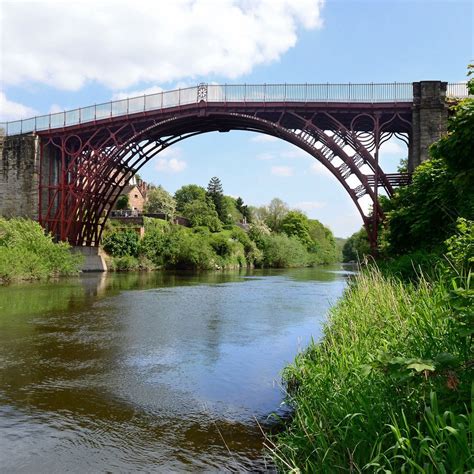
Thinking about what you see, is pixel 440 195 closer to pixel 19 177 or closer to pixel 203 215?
pixel 19 177

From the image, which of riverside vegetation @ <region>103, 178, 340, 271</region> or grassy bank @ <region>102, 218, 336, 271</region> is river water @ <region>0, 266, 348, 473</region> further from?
riverside vegetation @ <region>103, 178, 340, 271</region>

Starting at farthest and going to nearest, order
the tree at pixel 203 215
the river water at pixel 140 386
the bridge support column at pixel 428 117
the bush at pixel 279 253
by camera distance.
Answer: the bush at pixel 279 253 → the tree at pixel 203 215 → the bridge support column at pixel 428 117 → the river water at pixel 140 386

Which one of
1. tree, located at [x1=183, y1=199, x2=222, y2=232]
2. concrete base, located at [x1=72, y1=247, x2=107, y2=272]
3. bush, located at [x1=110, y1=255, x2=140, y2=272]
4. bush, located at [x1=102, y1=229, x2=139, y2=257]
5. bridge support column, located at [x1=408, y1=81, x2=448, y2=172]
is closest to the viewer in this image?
bridge support column, located at [x1=408, y1=81, x2=448, y2=172]

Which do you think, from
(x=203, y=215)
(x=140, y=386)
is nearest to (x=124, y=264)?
(x=203, y=215)

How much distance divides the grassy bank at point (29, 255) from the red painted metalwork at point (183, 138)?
13.5ft

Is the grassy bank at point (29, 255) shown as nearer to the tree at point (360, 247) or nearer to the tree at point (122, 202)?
the tree at point (360, 247)

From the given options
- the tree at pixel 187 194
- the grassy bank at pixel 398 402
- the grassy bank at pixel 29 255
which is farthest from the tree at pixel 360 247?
the tree at pixel 187 194

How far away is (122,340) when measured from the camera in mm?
11375

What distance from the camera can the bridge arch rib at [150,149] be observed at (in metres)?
26.1

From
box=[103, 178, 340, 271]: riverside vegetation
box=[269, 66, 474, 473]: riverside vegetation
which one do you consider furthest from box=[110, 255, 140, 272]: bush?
box=[269, 66, 474, 473]: riverside vegetation

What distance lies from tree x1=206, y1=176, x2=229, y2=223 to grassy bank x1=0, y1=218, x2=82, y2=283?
132 ft

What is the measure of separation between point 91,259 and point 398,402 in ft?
117

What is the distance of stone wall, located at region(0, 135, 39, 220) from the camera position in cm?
3534

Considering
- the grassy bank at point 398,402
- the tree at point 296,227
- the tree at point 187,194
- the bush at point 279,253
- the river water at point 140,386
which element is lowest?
the river water at point 140,386
